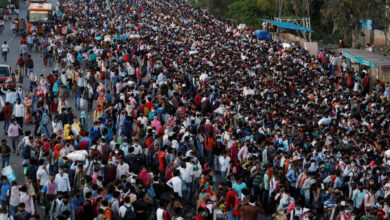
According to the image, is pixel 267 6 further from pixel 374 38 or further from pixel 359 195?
pixel 359 195

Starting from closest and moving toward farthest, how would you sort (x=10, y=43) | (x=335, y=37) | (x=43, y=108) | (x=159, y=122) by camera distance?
(x=159, y=122) < (x=43, y=108) < (x=10, y=43) < (x=335, y=37)

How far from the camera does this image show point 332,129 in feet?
59.1

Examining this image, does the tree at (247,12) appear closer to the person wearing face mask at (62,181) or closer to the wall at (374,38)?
the wall at (374,38)

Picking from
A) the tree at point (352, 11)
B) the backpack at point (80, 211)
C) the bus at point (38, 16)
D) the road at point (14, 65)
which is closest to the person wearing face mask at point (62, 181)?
the road at point (14, 65)

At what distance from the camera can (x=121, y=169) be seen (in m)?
14.0

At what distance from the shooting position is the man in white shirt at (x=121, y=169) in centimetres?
1395

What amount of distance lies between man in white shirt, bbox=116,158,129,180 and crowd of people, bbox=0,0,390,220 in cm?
3

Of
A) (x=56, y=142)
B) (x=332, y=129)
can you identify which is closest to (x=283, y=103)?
(x=332, y=129)

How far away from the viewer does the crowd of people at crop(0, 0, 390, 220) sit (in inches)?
490

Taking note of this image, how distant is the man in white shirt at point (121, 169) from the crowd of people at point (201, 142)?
30 millimetres

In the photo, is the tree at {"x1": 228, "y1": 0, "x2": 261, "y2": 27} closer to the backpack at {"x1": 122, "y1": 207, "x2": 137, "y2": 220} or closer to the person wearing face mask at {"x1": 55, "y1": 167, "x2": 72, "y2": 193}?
the person wearing face mask at {"x1": 55, "y1": 167, "x2": 72, "y2": 193}

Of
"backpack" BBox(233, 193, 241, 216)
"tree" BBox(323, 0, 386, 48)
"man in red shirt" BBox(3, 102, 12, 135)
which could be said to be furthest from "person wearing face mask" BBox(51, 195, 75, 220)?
"tree" BBox(323, 0, 386, 48)

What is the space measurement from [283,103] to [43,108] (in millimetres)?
7543

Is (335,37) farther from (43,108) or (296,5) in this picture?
(43,108)
